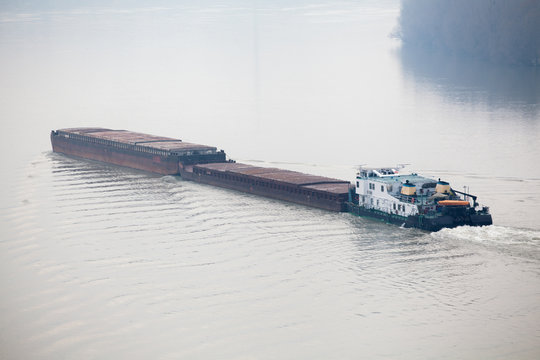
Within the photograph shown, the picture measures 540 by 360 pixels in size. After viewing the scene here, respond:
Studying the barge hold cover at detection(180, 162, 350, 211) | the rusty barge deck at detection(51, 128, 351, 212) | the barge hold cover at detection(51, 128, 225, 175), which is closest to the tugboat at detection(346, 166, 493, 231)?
the barge hold cover at detection(180, 162, 350, 211)

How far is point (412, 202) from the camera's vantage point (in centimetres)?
4000

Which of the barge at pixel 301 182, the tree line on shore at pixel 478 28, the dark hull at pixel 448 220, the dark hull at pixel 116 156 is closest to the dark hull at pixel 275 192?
the barge at pixel 301 182

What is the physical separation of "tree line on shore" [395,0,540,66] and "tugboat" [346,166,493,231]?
66.2 metres

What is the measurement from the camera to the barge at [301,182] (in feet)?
128

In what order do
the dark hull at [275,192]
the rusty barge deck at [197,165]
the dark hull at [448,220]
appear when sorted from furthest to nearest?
1. the rusty barge deck at [197,165]
2. the dark hull at [275,192]
3. the dark hull at [448,220]

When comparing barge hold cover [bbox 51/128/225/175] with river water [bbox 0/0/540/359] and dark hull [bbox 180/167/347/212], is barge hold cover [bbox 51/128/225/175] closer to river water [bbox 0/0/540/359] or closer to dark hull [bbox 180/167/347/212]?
river water [bbox 0/0/540/359]

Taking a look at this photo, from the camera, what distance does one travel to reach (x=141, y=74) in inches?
4599

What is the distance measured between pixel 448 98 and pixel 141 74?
46.0m

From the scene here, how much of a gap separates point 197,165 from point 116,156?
932 cm

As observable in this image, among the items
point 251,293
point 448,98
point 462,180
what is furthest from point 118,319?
point 448,98

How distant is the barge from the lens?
39156mm

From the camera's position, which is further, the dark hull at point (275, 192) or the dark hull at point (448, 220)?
the dark hull at point (275, 192)

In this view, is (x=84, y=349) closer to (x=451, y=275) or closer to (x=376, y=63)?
(x=451, y=275)

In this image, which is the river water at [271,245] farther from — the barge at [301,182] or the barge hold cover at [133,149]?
the barge hold cover at [133,149]
